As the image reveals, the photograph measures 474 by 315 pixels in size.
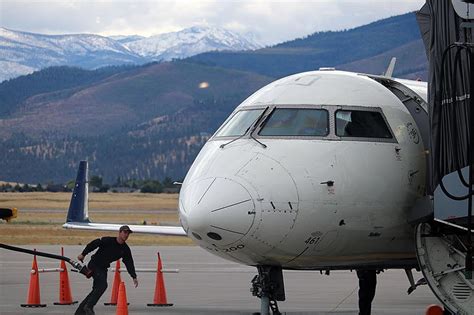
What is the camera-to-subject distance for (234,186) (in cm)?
1395

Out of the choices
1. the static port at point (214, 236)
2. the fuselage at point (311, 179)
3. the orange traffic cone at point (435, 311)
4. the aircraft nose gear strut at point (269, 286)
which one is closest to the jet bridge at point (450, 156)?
the fuselage at point (311, 179)

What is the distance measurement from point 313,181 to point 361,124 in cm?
146

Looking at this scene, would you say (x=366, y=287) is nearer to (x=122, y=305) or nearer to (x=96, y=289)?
(x=122, y=305)

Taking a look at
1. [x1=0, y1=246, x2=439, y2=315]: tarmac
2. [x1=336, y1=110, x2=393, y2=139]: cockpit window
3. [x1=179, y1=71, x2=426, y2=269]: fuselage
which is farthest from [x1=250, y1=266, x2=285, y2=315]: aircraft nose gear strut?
[x1=0, y1=246, x2=439, y2=315]: tarmac

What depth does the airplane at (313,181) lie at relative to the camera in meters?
14.1

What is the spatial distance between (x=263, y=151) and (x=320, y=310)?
26.4 ft

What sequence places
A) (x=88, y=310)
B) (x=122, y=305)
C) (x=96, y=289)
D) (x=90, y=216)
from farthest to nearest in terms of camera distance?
1. (x=90, y=216)
2. (x=88, y=310)
3. (x=96, y=289)
4. (x=122, y=305)

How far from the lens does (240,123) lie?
51.6 ft

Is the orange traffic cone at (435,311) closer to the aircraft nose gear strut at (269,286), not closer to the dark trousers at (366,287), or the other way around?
the dark trousers at (366,287)

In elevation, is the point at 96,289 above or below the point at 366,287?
below

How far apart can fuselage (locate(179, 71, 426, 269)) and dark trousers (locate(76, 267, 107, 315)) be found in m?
5.40

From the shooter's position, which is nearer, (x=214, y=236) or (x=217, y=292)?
(x=214, y=236)

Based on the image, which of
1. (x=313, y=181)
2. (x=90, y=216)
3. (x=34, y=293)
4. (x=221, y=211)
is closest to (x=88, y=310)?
(x=34, y=293)

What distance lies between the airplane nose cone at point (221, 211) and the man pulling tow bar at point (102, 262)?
632 cm
